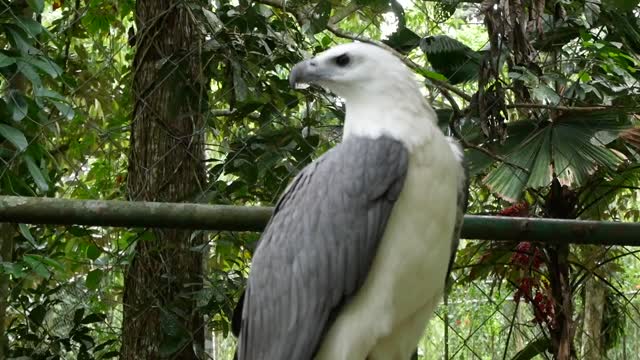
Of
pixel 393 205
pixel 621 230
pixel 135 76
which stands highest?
pixel 135 76

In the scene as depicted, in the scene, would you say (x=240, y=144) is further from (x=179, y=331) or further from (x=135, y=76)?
(x=179, y=331)

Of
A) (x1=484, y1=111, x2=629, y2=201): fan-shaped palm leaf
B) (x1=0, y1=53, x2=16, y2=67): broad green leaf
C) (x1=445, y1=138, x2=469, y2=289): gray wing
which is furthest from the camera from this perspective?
(x1=484, y1=111, x2=629, y2=201): fan-shaped palm leaf

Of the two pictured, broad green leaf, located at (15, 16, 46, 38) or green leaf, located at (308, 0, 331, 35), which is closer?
broad green leaf, located at (15, 16, 46, 38)

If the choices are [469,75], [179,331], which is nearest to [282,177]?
[179,331]

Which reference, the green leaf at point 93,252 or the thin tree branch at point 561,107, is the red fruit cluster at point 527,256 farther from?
the green leaf at point 93,252

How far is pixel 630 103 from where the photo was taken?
3.08 metres

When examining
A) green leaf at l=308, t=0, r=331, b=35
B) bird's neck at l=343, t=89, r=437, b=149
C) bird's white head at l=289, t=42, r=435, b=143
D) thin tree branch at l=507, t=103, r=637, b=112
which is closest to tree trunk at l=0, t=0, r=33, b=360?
green leaf at l=308, t=0, r=331, b=35

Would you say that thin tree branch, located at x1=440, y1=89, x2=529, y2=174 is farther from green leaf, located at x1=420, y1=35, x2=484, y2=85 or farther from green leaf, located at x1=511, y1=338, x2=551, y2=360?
green leaf, located at x1=511, y1=338, x2=551, y2=360

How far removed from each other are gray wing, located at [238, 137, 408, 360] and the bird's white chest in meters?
0.03

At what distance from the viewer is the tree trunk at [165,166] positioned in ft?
8.79

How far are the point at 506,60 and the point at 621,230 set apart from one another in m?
0.86

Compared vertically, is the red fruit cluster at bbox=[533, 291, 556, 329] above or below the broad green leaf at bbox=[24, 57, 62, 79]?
below

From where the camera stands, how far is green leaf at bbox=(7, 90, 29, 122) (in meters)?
2.32

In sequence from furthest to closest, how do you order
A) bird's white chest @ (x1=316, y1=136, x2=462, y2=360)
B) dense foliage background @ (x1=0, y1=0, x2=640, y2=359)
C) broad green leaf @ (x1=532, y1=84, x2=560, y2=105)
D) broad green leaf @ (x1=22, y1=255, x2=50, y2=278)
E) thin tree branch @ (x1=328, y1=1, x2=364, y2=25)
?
thin tree branch @ (x1=328, y1=1, x2=364, y2=25), broad green leaf @ (x1=532, y1=84, x2=560, y2=105), dense foliage background @ (x1=0, y1=0, x2=640, y2=359), broad green leaf @ (x1=22, y1=255, x2=50, y2=278), bird's white chest @ (x1=316, y1=136, x2=462, y2=360)
